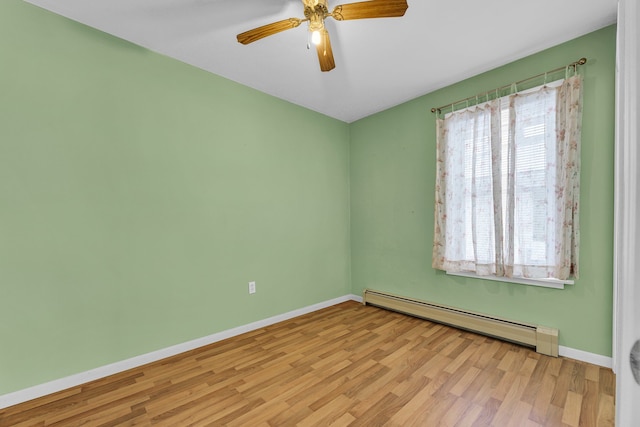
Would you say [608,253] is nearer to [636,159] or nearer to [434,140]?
[434,140]

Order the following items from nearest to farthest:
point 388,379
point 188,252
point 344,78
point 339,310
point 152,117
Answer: point 388,379 < point 152,117 < point 188,252 < point 344,78 < point 339,310

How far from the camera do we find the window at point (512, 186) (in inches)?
81.2

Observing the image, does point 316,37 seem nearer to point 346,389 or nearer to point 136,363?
point 346,389

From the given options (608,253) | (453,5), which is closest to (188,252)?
(453,5)

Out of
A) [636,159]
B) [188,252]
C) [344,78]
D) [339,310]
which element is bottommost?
[339,310]

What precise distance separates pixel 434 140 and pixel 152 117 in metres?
2.71

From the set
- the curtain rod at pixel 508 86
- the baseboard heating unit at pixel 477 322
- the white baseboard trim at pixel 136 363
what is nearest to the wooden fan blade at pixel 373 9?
the curtain rod at pixel 508 86

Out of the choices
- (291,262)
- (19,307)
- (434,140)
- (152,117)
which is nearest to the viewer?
(19,307)

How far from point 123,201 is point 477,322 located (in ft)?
10.5

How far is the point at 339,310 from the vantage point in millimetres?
3316

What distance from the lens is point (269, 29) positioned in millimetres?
1672

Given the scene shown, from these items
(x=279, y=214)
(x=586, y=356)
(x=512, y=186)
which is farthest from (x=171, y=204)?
(x=586, y=356)

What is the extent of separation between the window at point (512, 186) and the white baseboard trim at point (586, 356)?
0.57 meters

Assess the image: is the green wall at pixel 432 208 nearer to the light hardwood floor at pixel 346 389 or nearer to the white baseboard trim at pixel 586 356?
the white baseboard trim at pixel 586 356
